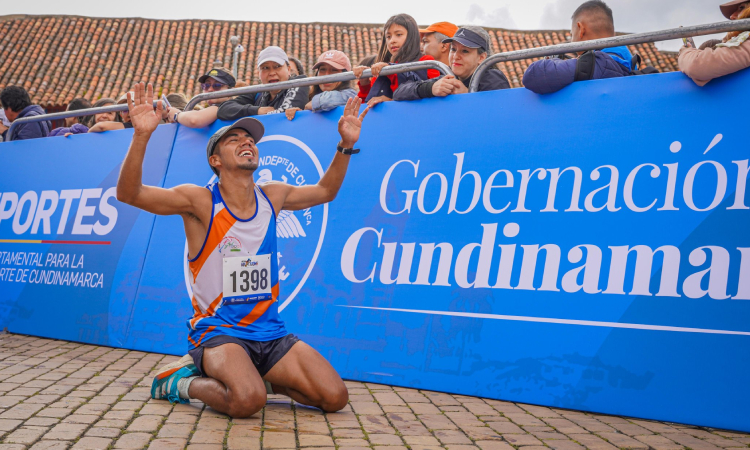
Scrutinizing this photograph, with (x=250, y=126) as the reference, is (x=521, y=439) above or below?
below

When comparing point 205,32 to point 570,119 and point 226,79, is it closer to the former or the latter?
point 226,79

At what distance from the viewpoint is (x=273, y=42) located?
32719 millimetres

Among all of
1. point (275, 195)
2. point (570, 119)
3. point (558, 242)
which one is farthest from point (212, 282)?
point (570, 119)

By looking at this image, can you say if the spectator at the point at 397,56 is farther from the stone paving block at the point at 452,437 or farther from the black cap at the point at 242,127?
the stone paving block at the point at 452,437

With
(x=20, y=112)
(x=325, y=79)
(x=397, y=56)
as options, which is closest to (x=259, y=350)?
(x=325, y=79)

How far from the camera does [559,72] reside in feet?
14.3

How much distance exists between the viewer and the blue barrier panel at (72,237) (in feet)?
20.2

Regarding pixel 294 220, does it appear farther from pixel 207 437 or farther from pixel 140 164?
pixel 207 437

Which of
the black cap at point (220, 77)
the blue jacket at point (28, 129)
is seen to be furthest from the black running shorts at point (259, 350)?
the blue jacket at point (28, 129)

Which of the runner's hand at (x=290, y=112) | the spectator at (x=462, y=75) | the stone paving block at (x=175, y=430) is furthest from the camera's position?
the runner's hand at (x=290, y=112)

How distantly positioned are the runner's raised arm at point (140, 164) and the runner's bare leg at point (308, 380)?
46.7 inches

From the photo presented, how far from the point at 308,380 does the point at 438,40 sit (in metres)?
3.48

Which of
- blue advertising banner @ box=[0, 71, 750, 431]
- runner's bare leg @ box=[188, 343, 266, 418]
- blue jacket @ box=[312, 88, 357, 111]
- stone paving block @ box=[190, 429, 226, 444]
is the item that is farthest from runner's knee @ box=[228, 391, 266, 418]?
blue jacket @ box=[312, 88, 357, 111]

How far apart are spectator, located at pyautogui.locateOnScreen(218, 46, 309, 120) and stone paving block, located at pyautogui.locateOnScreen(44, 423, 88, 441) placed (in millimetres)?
3309
